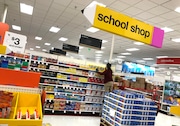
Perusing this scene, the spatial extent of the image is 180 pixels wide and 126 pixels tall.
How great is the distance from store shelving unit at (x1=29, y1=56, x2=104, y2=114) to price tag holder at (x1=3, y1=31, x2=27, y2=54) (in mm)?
1130

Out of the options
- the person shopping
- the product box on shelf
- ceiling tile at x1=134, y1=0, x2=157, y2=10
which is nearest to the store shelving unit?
the person shopping

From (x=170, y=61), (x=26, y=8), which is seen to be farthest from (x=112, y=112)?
(x=170, y=61)

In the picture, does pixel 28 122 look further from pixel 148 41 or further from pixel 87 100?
pixel 87 100

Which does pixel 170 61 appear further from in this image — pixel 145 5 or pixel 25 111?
pixel 25 111

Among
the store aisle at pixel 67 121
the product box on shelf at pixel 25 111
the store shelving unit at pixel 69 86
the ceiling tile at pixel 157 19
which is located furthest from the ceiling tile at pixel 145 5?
the product box on shelf at pixel 25 111

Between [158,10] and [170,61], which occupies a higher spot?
[158,10]

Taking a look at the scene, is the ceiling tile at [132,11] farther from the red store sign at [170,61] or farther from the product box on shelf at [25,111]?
→ the red store sign at [170,61]

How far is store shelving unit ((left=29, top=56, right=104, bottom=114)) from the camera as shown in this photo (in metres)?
6.30

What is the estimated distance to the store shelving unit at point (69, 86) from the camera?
20.7 feet

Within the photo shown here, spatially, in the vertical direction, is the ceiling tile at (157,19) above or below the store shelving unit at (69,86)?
above

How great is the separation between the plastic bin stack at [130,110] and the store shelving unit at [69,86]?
1.89 m

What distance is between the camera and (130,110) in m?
4.71

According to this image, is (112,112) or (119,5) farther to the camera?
(119,5)

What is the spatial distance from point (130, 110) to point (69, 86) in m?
2.78
